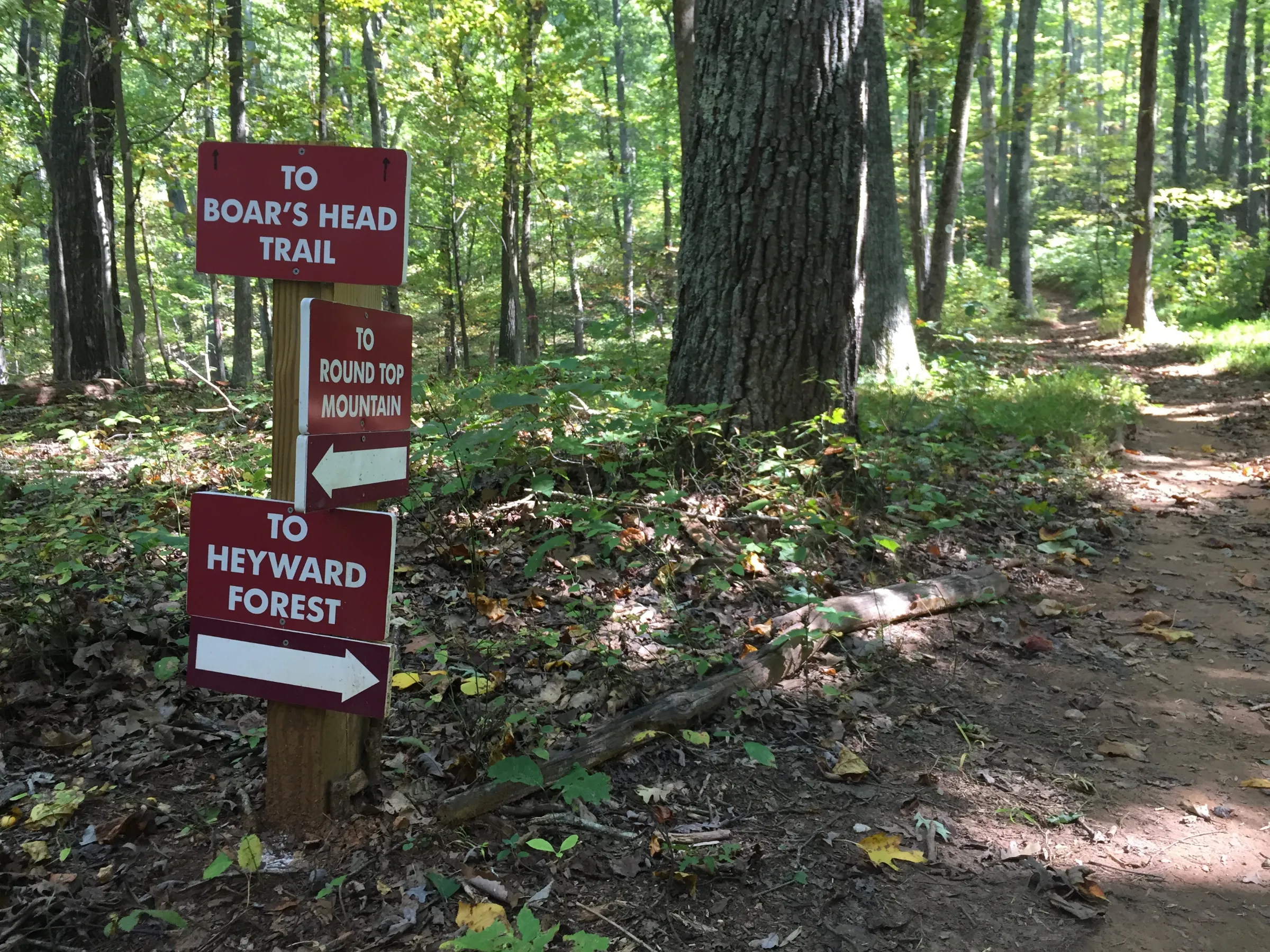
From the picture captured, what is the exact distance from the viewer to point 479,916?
204 centimetres

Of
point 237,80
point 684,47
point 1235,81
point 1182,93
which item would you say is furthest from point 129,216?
point 1235,81

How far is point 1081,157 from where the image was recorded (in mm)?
35406

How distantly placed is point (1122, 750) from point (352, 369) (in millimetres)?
3154

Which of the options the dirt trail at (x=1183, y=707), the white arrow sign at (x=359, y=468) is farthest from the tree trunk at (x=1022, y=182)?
the white arrow sign at (x=359, y=468)

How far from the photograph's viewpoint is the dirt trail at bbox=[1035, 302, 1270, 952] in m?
2.29

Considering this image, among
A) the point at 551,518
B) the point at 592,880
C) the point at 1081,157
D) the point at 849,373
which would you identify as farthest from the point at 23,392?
the point at 1081,157

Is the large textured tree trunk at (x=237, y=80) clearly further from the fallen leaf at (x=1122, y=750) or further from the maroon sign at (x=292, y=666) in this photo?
the fallen leaf at (x=1122, y=750)

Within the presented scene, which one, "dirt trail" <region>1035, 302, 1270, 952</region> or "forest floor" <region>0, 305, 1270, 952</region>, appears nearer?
"forest floor" <region>0, 305, 1270, 952</region>

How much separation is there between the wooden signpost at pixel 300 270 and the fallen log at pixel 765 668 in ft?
1.72

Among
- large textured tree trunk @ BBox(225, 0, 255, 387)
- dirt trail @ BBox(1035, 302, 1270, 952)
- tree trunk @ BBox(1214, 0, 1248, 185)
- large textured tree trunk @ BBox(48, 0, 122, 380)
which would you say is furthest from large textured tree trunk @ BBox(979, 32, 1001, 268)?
large textured tree trunk @ BBox(48, 0, 122, 380)

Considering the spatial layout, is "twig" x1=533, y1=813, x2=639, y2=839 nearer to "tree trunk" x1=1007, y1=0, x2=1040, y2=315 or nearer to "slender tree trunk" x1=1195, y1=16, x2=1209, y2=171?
"tree trunk" x1=1007, y1=0, x2=1040, y2=315

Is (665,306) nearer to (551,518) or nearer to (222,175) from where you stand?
(551,518)

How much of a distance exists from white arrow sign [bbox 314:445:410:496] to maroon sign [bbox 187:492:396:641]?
0.09 meters

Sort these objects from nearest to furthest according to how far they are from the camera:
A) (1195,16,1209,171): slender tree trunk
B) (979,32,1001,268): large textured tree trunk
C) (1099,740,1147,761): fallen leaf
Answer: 1. (1099,740,1147,761): fallen leaf
2. (979,32,1001,268): large textured tree trunk
3. (1195,16,1209,171): slender tree trunk
